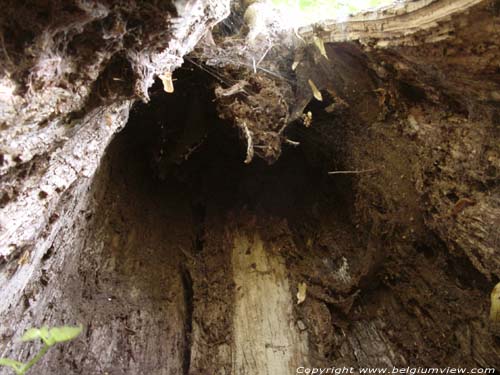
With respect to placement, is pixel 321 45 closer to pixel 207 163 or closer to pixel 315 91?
pixel 315 91

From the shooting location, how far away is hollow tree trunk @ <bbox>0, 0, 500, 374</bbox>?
1.08 m

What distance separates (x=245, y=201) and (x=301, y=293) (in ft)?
2.61

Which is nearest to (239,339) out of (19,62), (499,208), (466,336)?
(466,336)

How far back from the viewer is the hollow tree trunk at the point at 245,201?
1.08 meters

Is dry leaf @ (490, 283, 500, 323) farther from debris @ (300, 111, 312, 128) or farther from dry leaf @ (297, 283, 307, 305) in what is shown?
debris @ (300, 111, 312, 128)

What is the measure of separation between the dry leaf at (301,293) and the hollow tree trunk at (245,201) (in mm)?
23

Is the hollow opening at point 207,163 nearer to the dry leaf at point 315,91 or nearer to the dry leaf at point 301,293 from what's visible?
the dry leaf at point 315,91

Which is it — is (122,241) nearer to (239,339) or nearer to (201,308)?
(201,308)

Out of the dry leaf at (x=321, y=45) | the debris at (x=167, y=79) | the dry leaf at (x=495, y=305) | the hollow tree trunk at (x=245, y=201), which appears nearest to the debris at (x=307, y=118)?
the hollow tree trunk at (x=245, y=201)

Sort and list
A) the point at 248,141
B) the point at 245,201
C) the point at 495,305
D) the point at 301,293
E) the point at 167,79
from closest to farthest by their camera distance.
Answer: the point at 495,305 < the point at 167,79 < the point at 248,141 < the point at 301,293 < the point at 245,201

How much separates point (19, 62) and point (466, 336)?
77.0 inches

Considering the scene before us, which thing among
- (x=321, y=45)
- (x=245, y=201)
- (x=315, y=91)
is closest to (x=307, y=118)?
(x=315, y=91)

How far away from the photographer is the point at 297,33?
7.30ft

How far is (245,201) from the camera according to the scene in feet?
8.52
